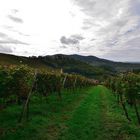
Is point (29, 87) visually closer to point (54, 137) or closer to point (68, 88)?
A: point (54, 137)

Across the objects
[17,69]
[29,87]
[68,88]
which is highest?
[17,69]

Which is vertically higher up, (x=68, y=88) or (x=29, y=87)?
(x=29, y=87)

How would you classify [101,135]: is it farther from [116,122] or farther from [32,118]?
[32,118]

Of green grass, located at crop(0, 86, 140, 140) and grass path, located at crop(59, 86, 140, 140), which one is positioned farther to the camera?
grass path, located at crop(59, 86, 140, 140)

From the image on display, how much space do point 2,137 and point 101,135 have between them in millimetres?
5075

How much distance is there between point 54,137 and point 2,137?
247 cm

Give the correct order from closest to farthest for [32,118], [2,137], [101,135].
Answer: [2,137]
[101,135]
[32,118]

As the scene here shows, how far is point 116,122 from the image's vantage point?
17000mm

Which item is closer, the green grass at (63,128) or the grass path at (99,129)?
the green grass at (63,128)

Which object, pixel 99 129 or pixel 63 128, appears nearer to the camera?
pixel 63 128

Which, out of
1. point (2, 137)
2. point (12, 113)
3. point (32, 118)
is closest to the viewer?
point (2, 137)

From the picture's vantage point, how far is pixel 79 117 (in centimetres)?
1797

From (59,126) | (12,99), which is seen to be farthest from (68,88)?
(59,126)

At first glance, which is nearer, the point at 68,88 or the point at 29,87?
the point at 29,87
